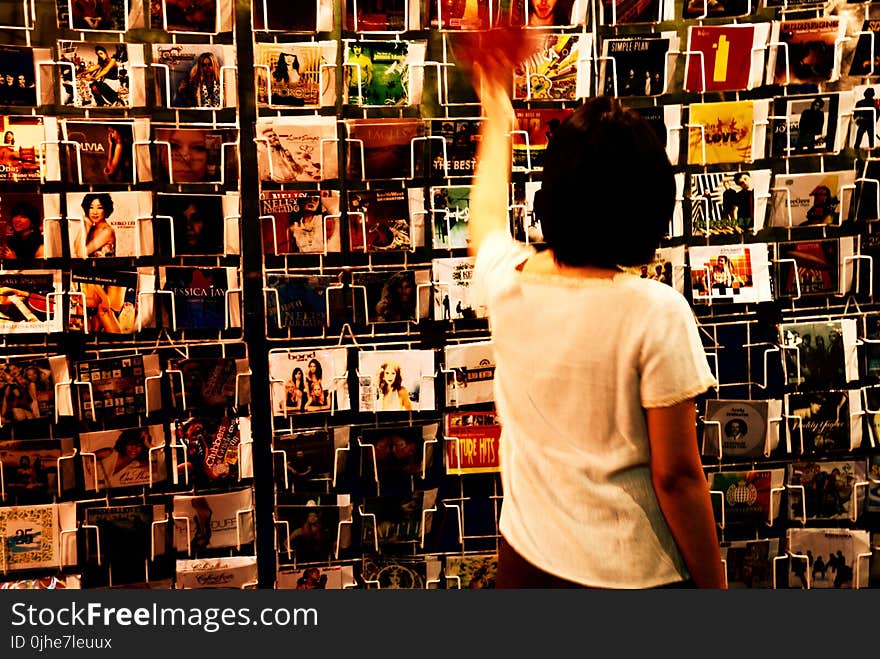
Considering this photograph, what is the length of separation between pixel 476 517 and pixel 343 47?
1.34 m

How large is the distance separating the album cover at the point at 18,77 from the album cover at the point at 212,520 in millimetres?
1115

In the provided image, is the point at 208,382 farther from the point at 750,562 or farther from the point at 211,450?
the point at 750,562

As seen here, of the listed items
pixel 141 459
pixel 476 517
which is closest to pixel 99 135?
pixel 141 459

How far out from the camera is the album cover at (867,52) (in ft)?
6.66

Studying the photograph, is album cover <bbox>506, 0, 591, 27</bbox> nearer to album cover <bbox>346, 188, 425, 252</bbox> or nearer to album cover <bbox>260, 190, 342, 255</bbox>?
album cover <bbox>346, 188, 425, 252</bbox>

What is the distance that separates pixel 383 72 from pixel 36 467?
1.40 meters

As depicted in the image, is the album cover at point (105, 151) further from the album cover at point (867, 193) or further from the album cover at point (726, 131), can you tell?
the album cover at point (867, 193)

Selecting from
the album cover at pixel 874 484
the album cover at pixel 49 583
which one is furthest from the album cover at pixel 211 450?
the album cover at pixel 874 484

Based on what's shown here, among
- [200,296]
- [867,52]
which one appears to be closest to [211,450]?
[200,296]

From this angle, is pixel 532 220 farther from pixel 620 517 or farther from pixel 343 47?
pixel 620 517

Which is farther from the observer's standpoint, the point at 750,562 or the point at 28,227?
the point at 750,562

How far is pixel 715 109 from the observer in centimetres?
205

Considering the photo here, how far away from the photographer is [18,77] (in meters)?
1.91

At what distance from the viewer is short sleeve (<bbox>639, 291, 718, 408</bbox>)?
0.98 m
